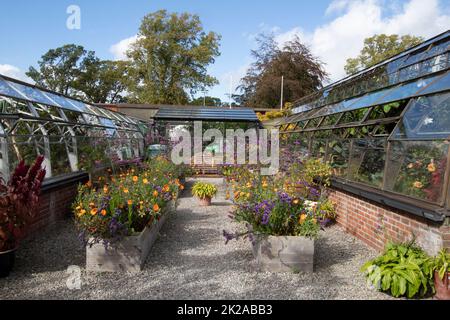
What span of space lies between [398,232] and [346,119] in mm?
3626

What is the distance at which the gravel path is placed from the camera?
3369 millimetres

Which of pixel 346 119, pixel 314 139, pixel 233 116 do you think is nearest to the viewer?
pixel 346 119

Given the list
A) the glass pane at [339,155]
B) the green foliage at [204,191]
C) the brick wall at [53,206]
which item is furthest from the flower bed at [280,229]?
the green foliage at [204,191]

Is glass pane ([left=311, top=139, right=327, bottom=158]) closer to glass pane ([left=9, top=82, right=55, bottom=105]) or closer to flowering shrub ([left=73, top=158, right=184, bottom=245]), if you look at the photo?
flowering shrub ([left=73, top=158, right=184, bottom=245])

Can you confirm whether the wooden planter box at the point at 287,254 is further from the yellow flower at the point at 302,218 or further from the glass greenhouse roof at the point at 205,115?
the glass greenhouse roof at the point at 205,115

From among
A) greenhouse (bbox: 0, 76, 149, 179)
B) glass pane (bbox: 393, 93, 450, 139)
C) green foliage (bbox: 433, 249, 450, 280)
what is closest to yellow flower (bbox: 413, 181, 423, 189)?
glass pane (bbox: 393, 93, 450, 139)

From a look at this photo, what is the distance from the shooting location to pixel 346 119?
23.9 ft

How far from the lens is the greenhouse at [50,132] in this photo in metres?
4.97

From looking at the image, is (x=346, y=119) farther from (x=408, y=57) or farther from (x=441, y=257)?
(x=441, y=257)

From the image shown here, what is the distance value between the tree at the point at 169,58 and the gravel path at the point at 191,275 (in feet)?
83.3

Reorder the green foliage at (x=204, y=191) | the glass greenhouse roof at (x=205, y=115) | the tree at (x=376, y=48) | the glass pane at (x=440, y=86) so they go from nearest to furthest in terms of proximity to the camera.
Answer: the glass pane at (x=440, y=86) → the green foliage at (x=204, y=191) → the glass greenhouse roof at (x=205, y=115) → the tree at (x=376, y=48)

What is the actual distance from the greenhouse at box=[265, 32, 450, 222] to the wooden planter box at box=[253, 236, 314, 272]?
1.16 metres

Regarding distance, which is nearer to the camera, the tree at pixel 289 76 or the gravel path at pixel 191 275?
the gravel path at pixel 191 275
